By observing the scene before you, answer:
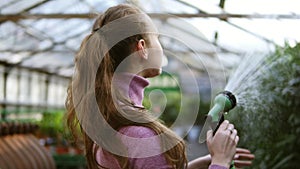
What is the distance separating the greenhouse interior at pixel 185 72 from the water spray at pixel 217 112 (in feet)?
0.03

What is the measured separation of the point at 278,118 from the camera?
2.19 meters

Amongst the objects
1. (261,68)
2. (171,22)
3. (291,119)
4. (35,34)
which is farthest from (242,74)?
(35,34)

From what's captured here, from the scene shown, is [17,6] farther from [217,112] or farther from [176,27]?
[217,112]

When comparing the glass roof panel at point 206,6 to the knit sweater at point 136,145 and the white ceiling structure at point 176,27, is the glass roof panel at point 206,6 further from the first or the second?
the knit sweater at point 136,145

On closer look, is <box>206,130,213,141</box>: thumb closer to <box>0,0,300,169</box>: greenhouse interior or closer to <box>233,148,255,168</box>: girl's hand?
<box>0,0,300,169</box>: greenhouse interior

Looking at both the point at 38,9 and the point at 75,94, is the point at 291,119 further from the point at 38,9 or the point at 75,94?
the point at 38,9

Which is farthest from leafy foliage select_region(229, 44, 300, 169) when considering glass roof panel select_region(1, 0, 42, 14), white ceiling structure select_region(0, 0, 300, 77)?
glass roof panel select_region(1, 0, 42, 14)

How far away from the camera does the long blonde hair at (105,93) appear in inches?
38.8

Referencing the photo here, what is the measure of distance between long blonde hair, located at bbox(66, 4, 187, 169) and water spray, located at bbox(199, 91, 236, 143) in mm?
93

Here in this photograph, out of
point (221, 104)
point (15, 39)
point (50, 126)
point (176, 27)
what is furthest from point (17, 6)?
point (221, 104)

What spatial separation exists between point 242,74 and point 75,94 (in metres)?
0.70

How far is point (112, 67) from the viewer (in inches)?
41.1

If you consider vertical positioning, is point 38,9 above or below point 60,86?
above

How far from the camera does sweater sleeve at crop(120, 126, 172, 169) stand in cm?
95
